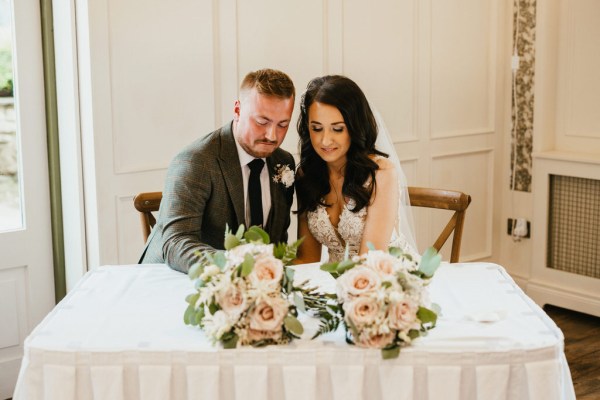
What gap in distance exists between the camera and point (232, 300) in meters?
2.00

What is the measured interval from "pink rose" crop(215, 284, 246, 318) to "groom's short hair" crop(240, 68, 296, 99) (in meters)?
0.94

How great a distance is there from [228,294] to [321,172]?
4.10ft

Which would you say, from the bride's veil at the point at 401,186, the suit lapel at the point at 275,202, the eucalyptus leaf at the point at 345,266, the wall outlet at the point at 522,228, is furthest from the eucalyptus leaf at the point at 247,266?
the wall outlet at the point at 522,228

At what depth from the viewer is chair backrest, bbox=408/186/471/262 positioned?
125 inches

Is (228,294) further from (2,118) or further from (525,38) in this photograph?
(525,38)

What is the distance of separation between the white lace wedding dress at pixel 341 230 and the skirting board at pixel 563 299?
2.01m

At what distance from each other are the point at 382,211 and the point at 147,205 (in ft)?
2.85

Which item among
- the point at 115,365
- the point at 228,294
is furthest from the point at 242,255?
the point at 115,365

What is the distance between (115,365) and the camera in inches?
80.4

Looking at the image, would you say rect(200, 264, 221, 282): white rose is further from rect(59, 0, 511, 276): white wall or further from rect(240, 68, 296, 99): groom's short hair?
rect(59, 0, 511, 276): white wall

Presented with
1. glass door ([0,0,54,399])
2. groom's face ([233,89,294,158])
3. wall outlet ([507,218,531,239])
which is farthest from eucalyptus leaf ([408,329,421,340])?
wall outlet ([507,218,531,239])

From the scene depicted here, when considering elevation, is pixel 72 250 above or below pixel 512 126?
below

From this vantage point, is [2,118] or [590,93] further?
[590,93]

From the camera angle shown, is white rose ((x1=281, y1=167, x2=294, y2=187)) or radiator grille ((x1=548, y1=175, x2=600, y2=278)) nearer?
white rose ((x1=281, y1=167, x2=294, y2=187))
